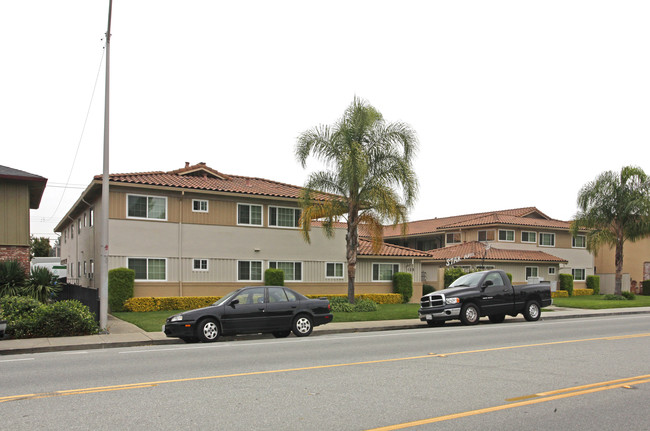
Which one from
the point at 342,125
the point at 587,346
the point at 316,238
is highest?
the point at 342,125

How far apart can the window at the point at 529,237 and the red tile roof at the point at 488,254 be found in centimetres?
96

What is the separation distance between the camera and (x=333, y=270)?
31688 mm

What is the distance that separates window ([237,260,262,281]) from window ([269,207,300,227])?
217 centimetres

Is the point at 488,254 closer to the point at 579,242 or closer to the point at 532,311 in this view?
the point at 579,242

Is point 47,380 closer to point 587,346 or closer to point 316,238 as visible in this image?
point 587,346

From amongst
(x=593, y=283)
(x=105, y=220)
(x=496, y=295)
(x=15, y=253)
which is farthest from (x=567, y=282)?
(x=15, y=253)

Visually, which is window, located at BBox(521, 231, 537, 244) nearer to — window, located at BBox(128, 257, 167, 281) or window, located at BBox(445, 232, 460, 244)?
window, located at BBox(445, 232, 460, 244)

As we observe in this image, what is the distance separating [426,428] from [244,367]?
4.78 metres

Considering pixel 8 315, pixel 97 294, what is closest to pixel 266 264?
pixel 97 294

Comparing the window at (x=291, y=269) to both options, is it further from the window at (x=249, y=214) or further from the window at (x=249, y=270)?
the window at (x=249, y=214)

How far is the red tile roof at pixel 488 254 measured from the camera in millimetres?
42156

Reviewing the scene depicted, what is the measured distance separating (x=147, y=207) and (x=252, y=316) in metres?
12.8

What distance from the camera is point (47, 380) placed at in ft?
30.0

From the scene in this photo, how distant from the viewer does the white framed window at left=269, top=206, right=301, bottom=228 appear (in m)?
29.7
